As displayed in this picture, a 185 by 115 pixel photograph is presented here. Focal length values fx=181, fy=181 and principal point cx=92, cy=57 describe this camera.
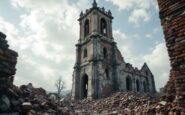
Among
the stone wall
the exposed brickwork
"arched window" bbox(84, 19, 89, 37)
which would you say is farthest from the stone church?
the stone wall

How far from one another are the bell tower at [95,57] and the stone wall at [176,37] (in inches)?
814

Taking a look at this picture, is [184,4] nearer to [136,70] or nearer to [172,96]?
[172,96]

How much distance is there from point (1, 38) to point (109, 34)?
2606 cm

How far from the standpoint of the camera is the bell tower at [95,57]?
24766mm

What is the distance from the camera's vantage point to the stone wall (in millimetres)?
3236

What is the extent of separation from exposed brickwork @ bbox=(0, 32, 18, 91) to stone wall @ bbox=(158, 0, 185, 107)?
420 centimetres

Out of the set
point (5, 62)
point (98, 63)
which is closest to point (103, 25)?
point (98, 63)

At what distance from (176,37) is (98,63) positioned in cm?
2183

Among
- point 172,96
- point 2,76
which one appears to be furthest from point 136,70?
point 2,76

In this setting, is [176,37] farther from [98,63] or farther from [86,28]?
[86,28]

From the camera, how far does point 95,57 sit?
25672mm

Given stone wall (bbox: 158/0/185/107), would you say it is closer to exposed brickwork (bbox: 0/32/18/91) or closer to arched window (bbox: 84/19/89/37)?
exposed brickwork (bbox: 0/32/18/91)

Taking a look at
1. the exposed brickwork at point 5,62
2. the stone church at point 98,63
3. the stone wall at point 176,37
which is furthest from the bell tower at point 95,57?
the stone wall at point 176,37

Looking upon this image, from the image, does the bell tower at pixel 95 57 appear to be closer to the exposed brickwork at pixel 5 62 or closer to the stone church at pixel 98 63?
the stone church at pixel 98 63
